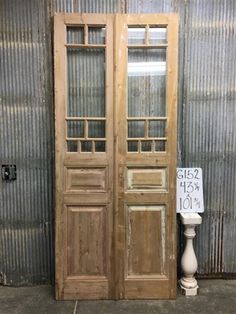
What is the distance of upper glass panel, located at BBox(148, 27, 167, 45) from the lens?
2828 mm

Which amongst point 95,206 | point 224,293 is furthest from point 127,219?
point 224,293

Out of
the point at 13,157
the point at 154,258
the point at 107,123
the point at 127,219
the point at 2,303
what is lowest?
the point at 2,303

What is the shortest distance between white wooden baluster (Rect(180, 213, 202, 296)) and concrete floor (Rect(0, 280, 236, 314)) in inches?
3.0

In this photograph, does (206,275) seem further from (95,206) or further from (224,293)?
(95,206)

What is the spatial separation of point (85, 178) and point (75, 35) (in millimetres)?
1152

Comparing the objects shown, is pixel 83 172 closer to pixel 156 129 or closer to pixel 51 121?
pixel 51 121

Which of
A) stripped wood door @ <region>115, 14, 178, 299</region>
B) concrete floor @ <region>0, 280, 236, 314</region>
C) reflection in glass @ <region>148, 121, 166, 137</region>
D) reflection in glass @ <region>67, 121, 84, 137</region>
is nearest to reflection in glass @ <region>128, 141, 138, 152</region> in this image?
stripped wood door @ <region>115, 14, 178, 299</region>

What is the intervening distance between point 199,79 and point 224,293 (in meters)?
1.83

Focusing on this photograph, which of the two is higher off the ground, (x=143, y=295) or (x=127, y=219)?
(x=127, y=219)

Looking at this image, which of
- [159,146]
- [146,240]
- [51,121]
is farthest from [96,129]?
[146,240]

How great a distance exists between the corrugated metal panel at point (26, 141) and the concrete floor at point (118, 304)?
0.24 m

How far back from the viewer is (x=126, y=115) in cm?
285

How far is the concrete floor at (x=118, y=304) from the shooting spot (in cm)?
276

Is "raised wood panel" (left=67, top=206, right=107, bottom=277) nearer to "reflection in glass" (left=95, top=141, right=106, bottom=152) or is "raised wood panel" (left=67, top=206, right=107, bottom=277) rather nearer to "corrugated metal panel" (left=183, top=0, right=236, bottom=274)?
"reflection in glass" (left=95, top=141, right=106, bottom=152)
